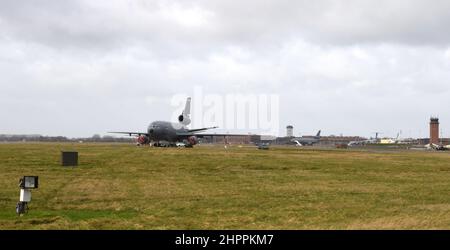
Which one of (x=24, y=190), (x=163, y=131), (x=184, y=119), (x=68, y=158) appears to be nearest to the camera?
(x=24, y=190)

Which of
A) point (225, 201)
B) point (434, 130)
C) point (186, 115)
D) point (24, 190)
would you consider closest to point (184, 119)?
point (186, 115)

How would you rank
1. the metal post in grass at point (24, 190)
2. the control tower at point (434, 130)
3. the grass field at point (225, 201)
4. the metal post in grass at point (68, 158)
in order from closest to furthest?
1. the grass field at point (225, 201)
2. the metal post in grass at point (24, 190)
3. the metal post in grass at point (68, 158)
4. the control tower at point (434, 130)

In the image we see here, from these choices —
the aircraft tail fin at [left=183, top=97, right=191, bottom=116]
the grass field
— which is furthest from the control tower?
the grass field

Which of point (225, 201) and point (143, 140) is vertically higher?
point (143, 140)

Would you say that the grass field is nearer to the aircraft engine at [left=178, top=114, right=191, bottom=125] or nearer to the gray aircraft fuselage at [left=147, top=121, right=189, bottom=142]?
the gray aircraft fuselage at [left=147, top=121, right=189, bottom=142]

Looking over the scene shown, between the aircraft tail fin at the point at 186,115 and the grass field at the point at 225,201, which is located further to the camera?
the aircraft tail fin at the point at 186,115

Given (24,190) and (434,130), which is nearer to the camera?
(24,190)

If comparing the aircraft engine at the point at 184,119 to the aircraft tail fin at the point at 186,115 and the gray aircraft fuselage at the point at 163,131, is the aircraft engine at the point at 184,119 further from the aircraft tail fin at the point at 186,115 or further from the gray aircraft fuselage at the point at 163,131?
the gray aircraft fuselage at the point at 163,131


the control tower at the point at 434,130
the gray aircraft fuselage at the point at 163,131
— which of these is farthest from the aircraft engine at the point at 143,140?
the control tower at the point at 434,130

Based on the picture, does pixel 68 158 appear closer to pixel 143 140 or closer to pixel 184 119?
pixel 143 140
